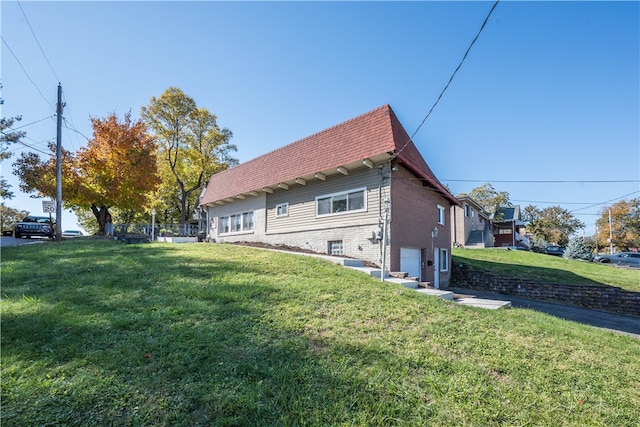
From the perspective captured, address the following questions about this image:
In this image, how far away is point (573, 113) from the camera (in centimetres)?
1275

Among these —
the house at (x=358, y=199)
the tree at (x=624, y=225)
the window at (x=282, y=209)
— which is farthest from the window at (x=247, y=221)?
the tree at (x=624, y=225)

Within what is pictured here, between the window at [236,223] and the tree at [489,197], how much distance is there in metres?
39.0

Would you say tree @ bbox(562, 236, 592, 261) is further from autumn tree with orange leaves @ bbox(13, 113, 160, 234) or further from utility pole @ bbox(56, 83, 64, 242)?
utility pole @ bbox(56, 83, 64, 242)

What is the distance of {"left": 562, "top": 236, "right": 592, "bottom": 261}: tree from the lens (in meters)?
27.4

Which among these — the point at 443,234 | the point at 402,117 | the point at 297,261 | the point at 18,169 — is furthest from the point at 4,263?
the point at 443,234

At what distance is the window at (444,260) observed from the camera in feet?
52.3

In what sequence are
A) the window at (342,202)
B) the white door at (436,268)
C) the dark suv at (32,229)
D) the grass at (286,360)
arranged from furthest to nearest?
the dark suv at (32,229), the white door at (436,268), the window at (342,202), the grass at (286,360)

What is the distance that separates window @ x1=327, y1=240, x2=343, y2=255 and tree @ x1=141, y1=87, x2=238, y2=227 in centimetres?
2126

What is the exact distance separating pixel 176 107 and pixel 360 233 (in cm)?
2518

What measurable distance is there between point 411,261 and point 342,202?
3723 millimetres

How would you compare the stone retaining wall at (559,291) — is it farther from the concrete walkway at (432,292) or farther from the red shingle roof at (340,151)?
the concrete walkway at (432,292)

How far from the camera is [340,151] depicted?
1298 cm

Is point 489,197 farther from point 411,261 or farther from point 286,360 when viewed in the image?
point 286,360

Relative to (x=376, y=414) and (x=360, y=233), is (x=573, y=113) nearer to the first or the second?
(x=360, y=233)
